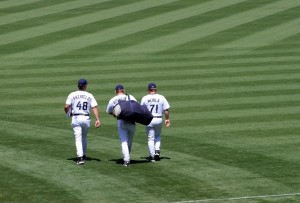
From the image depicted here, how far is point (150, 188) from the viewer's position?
16.2 metres

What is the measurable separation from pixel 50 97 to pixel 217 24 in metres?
18.5

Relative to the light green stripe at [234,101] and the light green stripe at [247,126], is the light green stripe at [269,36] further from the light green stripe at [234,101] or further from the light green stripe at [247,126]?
the light green stripe at [247,126]

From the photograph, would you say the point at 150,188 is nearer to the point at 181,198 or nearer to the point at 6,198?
the point at 181,198

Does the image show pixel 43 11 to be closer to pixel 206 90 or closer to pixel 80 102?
pixel 206 90

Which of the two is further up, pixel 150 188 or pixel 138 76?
pixel 138 76

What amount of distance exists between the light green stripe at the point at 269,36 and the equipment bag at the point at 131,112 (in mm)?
22609

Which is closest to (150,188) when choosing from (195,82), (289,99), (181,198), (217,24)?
(181,198)

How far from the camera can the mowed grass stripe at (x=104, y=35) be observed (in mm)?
39062

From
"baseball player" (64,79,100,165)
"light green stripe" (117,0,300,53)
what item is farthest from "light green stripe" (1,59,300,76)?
"baseball player" (64,79,100,165)

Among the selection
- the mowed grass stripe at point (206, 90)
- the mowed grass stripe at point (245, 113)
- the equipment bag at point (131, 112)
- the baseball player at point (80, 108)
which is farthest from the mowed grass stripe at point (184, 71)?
the equipment bag at point (131, 112)

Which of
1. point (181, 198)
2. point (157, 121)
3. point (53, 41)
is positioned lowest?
point (181, 198)

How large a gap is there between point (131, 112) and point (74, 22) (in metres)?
28.4

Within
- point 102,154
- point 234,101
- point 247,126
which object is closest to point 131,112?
point 102,154

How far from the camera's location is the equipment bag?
18.3 m
